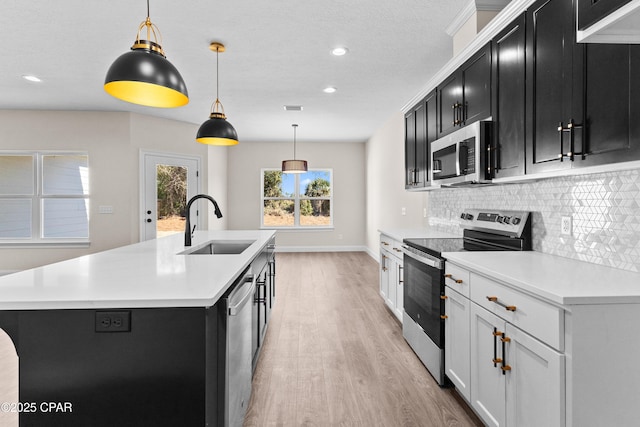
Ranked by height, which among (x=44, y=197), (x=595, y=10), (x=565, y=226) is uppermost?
(x=595, y=10)

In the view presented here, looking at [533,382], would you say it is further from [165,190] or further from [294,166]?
[165,190]

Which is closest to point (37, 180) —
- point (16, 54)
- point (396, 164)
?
point (16, 54)

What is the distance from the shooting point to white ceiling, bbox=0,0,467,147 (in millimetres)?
2799

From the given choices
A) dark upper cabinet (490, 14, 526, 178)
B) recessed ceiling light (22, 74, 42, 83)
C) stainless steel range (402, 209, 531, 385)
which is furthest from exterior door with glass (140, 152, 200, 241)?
dark upper cabinet (490, 14, 526, 178)

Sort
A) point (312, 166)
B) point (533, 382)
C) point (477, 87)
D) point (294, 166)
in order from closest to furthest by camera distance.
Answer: point (533, 382)
point (477, 87)
point (294, 166)
point (312, 166)

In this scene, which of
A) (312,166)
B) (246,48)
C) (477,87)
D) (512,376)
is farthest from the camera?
(312,166)

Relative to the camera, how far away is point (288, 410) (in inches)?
82.8

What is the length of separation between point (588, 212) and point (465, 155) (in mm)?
853

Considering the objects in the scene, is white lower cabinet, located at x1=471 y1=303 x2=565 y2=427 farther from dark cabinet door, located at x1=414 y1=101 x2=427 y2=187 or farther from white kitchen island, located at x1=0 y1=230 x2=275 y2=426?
dark cabinet door, located at x1=414 y1=101 x2=427 y2=187

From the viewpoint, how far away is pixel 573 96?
1614 mm

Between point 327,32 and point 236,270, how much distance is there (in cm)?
244

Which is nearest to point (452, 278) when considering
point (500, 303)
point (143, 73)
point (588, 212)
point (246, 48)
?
point (500, 303)

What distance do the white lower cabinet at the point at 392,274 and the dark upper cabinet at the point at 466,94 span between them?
118 cm

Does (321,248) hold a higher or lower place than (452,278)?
lower
